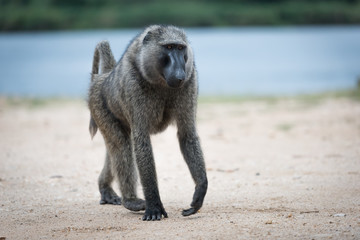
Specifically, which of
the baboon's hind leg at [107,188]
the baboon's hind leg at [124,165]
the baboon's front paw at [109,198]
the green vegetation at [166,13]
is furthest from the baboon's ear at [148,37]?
the green vegetation at [166,13]

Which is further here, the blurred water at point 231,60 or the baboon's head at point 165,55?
the blurred water at point 231,60

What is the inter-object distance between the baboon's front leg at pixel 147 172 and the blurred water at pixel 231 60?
6.39m

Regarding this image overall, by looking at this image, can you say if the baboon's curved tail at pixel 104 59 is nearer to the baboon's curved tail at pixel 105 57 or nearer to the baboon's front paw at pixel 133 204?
the baboon's curved tail at pixel 105 57

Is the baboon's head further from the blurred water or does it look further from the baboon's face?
the blurred water

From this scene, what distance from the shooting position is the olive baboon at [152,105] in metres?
4.89

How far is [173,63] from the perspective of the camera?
470 centimetres

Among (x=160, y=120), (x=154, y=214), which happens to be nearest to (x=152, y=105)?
(x=160, y=120)

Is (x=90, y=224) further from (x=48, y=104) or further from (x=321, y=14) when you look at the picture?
(x=321, y=14)

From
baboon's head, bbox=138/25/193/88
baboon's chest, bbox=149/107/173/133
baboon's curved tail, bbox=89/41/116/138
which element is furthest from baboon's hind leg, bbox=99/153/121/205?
baboon's head, bbox=138/25/193/88

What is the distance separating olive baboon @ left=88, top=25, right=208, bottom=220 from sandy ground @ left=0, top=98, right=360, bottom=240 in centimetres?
28

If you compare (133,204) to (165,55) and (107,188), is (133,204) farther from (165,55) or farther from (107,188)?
(165,55)

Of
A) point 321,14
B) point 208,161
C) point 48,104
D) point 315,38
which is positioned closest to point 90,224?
point 208,161

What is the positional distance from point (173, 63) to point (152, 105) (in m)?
0.50

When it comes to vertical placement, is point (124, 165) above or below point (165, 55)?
below
